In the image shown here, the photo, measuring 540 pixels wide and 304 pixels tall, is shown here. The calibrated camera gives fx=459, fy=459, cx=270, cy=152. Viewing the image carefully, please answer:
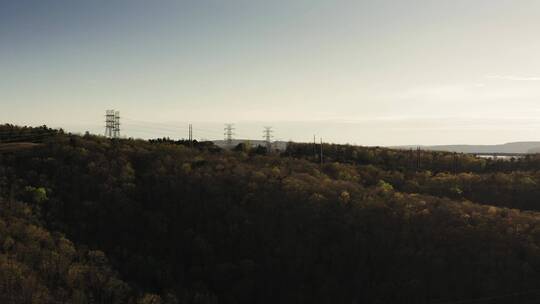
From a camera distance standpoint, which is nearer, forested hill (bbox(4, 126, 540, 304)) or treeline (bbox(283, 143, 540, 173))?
forested hill (bbox(4, 126, 540, 304))

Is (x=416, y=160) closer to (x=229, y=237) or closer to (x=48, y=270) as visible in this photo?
(x=229, y=237)

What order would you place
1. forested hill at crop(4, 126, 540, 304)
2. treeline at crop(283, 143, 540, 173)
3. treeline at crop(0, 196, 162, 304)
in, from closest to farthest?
treeline at crop(0, 196, 162, 304)
forested hill at crop(4, 126, 540, 304)
treeline at crop(283, 143, 540, 173)

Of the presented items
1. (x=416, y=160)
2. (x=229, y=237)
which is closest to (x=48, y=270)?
(x=229, y=237)

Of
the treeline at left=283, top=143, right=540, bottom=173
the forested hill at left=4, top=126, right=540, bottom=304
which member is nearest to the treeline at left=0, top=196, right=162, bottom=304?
the forested hill at left=4, top=126, right=540, bottom=304

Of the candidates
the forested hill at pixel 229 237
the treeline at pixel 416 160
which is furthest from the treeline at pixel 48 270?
the treeline at pixel 416 160

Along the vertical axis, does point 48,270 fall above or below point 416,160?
below

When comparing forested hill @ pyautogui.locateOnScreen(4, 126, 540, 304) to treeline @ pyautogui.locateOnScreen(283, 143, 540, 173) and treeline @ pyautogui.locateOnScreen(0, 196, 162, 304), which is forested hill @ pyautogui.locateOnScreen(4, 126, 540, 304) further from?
treeline @ pyautogui.locateOnScreen(283, 143, 540, 173)

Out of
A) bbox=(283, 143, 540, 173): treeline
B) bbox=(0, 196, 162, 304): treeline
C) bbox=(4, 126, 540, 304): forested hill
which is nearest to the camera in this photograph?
bbox=(0, 196, 162, 304): treeline

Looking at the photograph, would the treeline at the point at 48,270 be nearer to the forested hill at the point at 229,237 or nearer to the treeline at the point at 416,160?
the forested hill at the point at 229,237
